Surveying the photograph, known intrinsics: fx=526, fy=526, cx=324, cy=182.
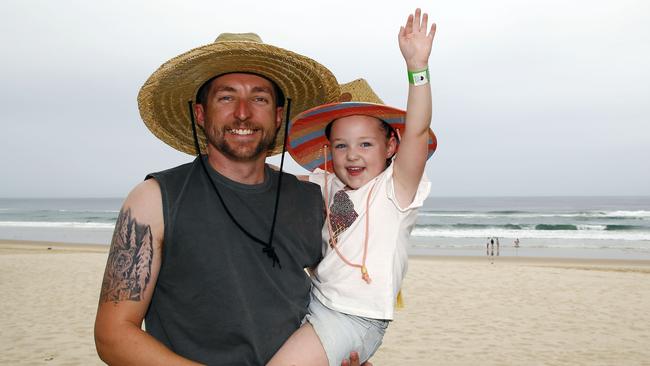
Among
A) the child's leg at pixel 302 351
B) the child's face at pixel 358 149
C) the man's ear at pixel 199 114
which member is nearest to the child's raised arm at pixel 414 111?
the child's face at pixel 358 149

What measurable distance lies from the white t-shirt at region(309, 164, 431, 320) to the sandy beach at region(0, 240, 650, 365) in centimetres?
505

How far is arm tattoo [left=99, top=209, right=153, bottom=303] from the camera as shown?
1.81 meters

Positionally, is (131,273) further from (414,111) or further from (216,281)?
(414,111)

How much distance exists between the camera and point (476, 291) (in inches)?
468

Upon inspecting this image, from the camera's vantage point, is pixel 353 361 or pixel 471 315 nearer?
pixel 353 361

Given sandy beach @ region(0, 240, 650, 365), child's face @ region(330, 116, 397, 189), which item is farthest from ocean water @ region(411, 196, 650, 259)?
child's face @ region(330, 116, 397, 189)

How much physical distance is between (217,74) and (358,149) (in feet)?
2.84

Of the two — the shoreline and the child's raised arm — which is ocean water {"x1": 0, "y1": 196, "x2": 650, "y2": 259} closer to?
the shoreline

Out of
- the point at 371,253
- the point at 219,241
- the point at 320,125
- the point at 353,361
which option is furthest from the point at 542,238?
the point at 219,241

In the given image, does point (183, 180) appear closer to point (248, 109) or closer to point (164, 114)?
point (248, 109)

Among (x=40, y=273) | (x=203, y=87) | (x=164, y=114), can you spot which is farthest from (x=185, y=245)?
(x=40, y=273)

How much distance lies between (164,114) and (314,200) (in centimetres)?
96

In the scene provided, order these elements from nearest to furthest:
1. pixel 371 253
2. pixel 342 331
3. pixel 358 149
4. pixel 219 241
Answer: pixel 219 241 → pixel 342 331 → pixel 371 253 → pixel 358 149

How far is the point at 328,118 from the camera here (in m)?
2.91
